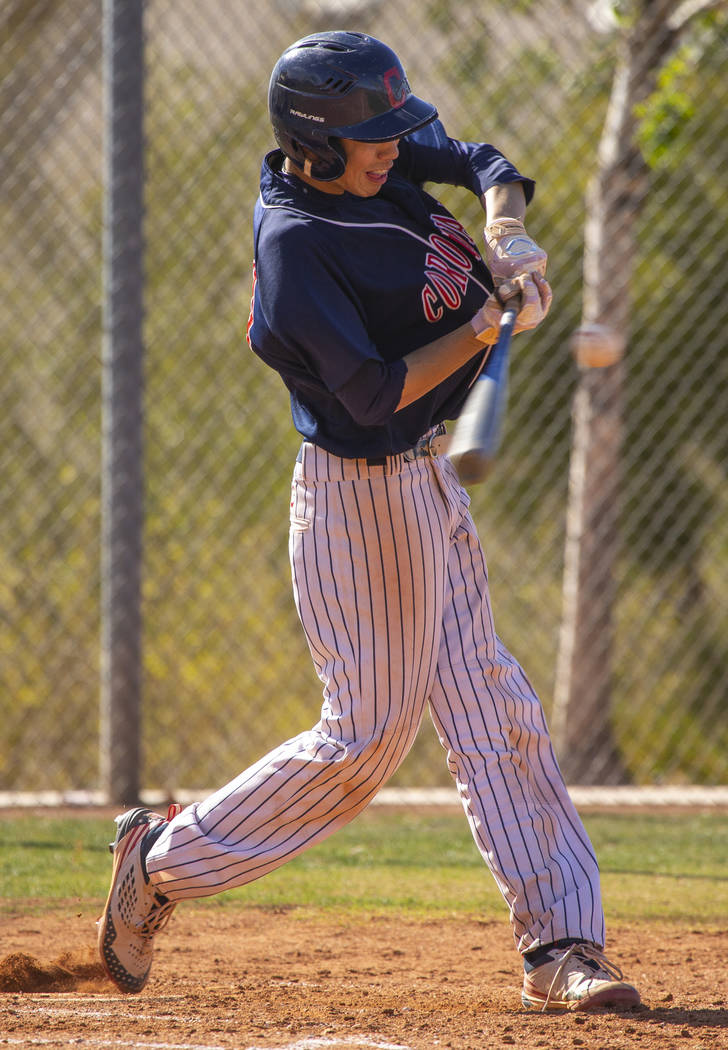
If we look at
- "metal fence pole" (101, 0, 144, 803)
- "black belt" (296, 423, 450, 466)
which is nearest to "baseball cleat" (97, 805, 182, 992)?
"black belt" (296, 423, 450, 466)

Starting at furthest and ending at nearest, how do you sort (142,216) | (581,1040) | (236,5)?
(236,5) < (142,216) < (581,1040)

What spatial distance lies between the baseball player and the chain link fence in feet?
11.4

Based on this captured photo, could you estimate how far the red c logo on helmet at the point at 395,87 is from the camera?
7.94ft

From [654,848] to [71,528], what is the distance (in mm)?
4257

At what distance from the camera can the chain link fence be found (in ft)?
20.5

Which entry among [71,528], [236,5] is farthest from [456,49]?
[71,528]

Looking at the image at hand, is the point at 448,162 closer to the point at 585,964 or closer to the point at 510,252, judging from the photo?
the point at 510,252

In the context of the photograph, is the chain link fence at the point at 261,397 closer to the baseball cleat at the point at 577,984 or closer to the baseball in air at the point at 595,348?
the baseball in air at the point at 595,348

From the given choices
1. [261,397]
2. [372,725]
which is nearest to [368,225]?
[372,725]

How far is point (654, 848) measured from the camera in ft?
14.2

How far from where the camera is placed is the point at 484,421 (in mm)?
2156

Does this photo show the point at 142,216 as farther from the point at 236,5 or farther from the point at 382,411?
the point at 382,411

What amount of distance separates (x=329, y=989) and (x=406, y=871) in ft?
4.16

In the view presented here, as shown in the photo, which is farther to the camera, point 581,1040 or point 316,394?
point 316,394
